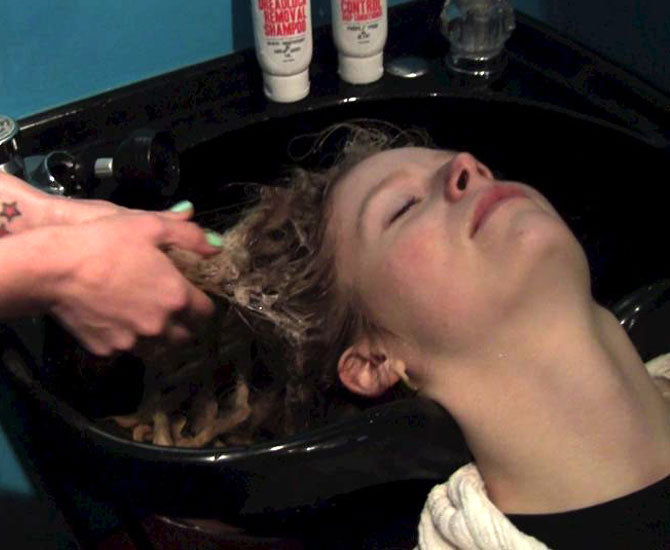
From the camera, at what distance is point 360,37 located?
1.02m

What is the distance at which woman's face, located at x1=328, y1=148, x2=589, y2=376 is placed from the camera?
0.74 metres

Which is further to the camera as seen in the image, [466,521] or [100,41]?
[100,41]

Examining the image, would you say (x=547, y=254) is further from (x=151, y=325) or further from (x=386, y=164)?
(x=151, y=325)

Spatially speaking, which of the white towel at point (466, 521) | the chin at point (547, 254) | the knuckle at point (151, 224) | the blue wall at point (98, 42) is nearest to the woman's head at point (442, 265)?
the chin at point (547, 254)

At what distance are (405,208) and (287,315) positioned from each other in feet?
0.60

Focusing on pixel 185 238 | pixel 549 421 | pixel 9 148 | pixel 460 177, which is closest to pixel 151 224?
pixel 185 238

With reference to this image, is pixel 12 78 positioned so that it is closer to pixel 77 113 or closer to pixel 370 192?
pixel 77 113

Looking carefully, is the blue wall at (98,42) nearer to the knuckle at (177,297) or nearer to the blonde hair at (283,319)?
the blonde hair at (283,319)

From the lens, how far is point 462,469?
2.38 ft

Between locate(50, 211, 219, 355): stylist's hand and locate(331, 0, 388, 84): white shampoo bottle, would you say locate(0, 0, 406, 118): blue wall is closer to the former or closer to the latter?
locate(331, 0, 388, 84): white shampoo bottle

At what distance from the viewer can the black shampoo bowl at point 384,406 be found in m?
0.63

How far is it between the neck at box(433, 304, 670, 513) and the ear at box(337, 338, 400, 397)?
0.23ft

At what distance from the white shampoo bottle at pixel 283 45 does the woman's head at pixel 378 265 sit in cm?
12

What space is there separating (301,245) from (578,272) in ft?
1.02
